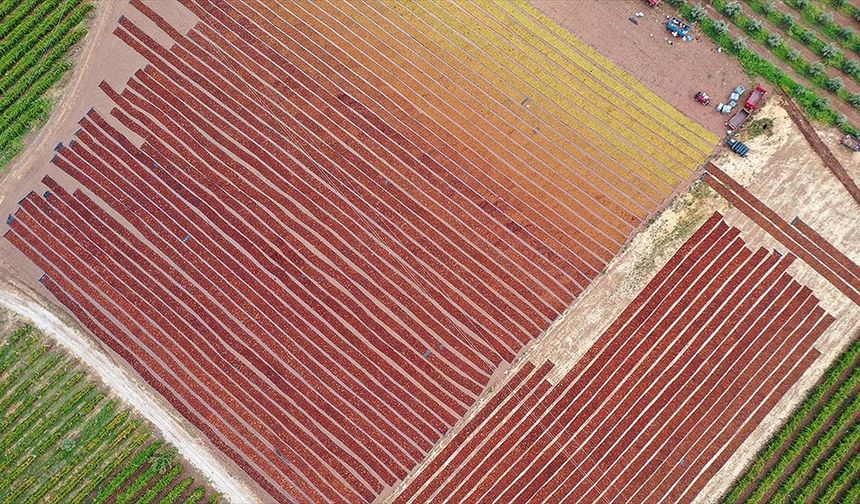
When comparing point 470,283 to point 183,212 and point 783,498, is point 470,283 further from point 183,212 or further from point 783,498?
point 783,498

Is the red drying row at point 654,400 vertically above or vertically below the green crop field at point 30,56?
above

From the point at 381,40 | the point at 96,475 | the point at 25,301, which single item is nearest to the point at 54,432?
the point at 96,475

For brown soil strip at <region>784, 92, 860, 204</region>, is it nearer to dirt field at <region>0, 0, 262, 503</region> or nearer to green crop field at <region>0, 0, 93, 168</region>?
dirt field at <region>0, 0, 262, 503</region>

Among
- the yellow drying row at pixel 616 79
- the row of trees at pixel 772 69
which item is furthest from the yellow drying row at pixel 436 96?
the row of trees at pixel 772 69

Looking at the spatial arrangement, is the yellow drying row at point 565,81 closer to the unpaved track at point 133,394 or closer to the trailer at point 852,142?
the trailer at point 852,142

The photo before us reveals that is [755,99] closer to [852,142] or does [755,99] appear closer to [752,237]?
[852,142]

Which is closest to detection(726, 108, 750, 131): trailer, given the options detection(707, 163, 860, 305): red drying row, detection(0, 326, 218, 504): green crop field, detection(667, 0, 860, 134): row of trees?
detection(667, 0, 860, 134): row of trees

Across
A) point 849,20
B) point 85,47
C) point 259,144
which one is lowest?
point 85,47
